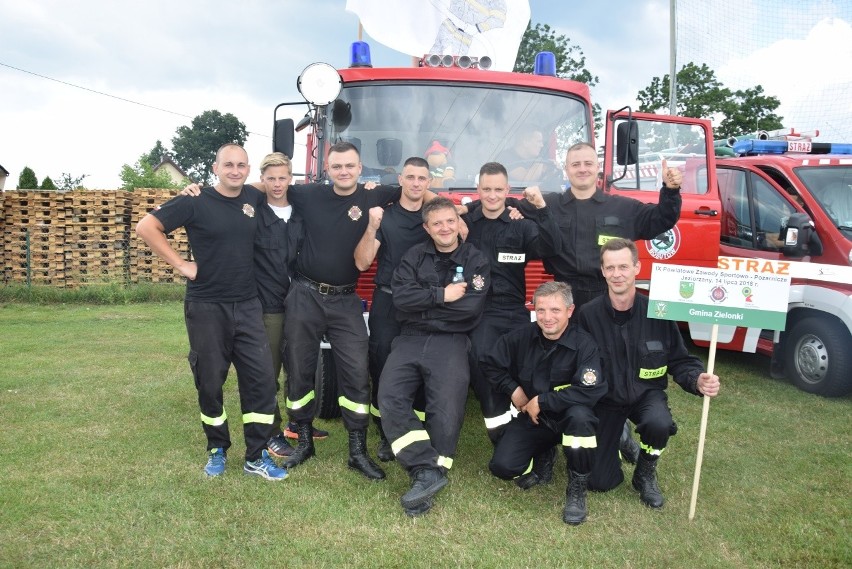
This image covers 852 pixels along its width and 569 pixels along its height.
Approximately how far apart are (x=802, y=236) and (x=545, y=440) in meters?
3.58

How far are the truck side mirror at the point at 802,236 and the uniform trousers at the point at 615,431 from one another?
10.1ft

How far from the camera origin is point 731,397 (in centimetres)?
607

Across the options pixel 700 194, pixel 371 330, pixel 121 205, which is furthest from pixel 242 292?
pixel 121 205

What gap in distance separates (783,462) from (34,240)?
1499 centimetres

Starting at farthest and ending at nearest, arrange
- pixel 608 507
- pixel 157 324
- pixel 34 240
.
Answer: pixel 34 240 < pixel 157 324 < pixel 608 507

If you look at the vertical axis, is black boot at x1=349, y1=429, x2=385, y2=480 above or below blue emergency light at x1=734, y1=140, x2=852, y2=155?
below

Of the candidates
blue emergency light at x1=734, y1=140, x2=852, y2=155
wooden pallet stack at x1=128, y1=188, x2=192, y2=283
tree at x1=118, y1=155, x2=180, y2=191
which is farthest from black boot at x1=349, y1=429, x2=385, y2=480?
tree at x1=118, y1=155, x2=180, y2=191

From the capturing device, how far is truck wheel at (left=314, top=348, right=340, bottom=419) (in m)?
4.84

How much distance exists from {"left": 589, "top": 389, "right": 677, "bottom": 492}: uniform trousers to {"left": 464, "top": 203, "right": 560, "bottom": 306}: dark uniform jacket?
88 centimetres

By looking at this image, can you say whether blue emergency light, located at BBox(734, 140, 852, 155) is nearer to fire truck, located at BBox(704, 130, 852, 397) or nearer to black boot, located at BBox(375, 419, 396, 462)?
fire truck, located at BBox(704, 130, 852, 397)

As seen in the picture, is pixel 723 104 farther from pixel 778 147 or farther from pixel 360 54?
pixel 360 54

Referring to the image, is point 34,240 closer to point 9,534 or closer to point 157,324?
point 157,324

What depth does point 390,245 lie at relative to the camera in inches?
170

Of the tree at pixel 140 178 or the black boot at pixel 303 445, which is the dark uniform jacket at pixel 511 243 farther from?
the tree at pixel 140 178
